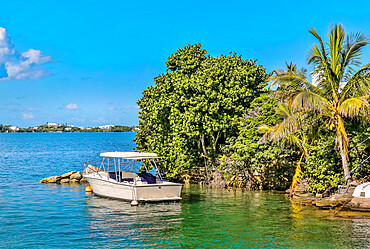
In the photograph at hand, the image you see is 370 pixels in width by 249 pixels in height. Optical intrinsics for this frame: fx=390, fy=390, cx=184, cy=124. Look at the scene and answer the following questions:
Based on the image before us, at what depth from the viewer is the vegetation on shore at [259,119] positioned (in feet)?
71.7

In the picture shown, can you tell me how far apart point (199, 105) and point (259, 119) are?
4.74 metres

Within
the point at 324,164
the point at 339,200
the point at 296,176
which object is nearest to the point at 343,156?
the point at 324,164

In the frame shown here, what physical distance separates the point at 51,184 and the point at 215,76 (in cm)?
1816

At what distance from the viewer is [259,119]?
29047 millimetres

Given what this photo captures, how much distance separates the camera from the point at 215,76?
104ft

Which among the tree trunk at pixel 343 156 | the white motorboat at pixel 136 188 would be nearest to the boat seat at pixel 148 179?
the white motorboat at pixel 136 188

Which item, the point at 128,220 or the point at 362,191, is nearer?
the point at 128,220

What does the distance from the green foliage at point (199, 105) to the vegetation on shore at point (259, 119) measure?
0.27ft

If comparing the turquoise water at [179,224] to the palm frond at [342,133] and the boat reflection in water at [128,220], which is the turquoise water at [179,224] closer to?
the boat reflection in water at [128,220]

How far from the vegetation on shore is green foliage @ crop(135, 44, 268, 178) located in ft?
0.27

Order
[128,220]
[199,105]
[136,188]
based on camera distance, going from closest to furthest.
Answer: [128,220], [136,188], [199,105]

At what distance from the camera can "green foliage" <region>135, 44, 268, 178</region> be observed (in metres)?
30.9

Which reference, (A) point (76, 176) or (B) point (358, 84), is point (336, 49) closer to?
(B) point (358, 84)

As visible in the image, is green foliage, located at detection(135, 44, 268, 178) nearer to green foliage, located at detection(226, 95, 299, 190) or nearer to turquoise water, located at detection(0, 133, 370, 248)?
green foliage, located at detection(226, 95, 299, 190)
